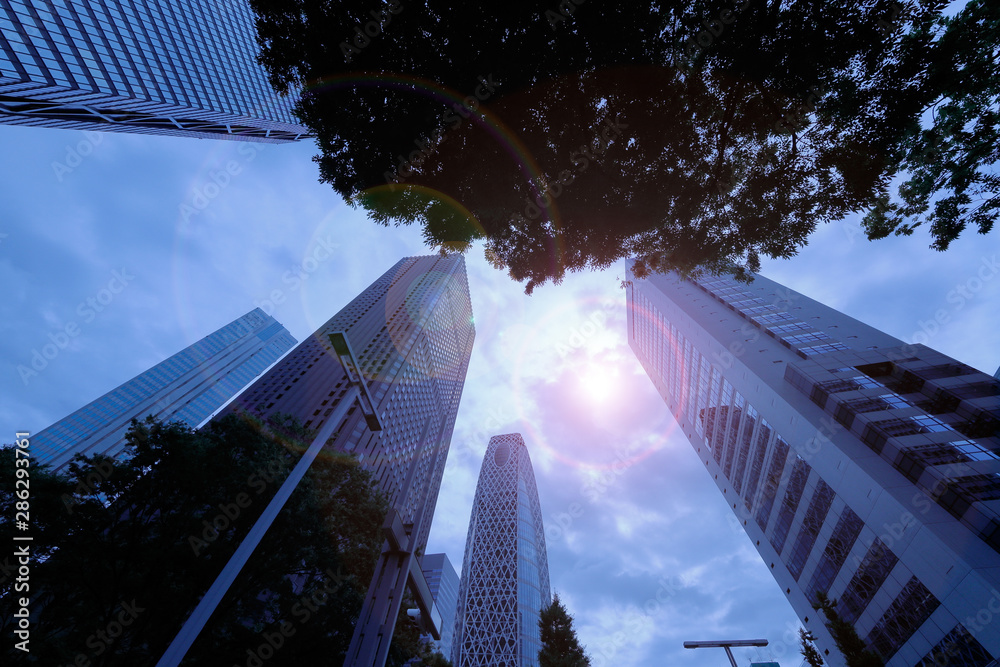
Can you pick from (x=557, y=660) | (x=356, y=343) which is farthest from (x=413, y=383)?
(x=557, y=660)

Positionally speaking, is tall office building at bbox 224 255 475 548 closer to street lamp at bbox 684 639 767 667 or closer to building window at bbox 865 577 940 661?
street lamp at bbox 684 639 767 667

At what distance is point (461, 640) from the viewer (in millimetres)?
56250

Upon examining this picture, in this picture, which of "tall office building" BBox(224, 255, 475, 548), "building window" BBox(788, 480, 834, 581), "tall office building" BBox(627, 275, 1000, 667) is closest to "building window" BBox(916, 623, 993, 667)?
"tall office building" BBox(627, 275, 1000, 667)

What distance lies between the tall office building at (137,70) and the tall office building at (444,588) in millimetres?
105352

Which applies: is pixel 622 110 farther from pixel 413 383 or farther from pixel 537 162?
pixel 413 383

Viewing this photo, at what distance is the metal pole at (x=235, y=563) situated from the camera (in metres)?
4.02

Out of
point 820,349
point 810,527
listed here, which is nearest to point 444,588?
point 810,527

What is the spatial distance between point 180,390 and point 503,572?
119324 millimetres

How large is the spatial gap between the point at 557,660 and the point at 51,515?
46.1ft

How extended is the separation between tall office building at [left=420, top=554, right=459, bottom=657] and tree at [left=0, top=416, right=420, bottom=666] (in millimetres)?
107277
